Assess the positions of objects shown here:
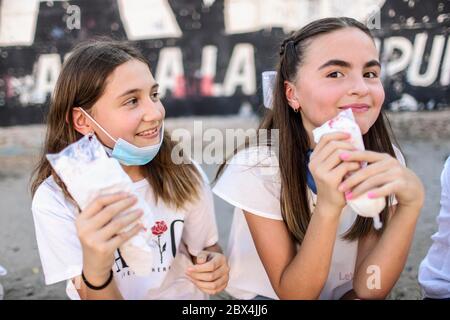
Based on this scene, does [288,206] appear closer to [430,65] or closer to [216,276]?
[216,276]

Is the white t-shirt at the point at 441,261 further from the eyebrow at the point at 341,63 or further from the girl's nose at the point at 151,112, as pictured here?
the girl's nose at the point at 151,112

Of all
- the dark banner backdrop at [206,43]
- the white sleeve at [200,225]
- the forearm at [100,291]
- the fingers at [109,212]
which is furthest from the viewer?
the dark banner backdrop at [206,43]

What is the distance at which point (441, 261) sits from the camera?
202cm

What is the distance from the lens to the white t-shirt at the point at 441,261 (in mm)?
1953

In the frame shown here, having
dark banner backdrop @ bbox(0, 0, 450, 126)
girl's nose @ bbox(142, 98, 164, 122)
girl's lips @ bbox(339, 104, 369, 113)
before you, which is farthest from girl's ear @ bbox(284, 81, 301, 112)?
dark banner backdrop @ bbox(0, 0, 450, 126)

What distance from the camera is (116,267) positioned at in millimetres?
1959

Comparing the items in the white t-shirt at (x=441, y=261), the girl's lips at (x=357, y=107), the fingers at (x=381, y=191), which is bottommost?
the white t-shirt at (x=441, y=261)

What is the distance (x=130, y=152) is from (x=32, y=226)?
221 centimetres

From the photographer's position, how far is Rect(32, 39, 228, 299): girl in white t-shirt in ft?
5.94

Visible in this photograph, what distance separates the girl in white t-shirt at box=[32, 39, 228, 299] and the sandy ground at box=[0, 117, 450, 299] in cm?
123

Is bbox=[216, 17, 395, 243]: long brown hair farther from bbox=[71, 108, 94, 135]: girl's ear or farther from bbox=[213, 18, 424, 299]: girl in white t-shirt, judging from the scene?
bbox=[71, 108, 94, 135]: girl's ear

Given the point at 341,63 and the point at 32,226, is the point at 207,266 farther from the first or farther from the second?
the point at 32,226

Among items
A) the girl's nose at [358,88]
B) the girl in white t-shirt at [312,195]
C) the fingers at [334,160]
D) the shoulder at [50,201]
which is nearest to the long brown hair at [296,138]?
the girl in white t-shirt at [312,195]

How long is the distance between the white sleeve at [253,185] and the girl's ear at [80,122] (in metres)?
0.52
